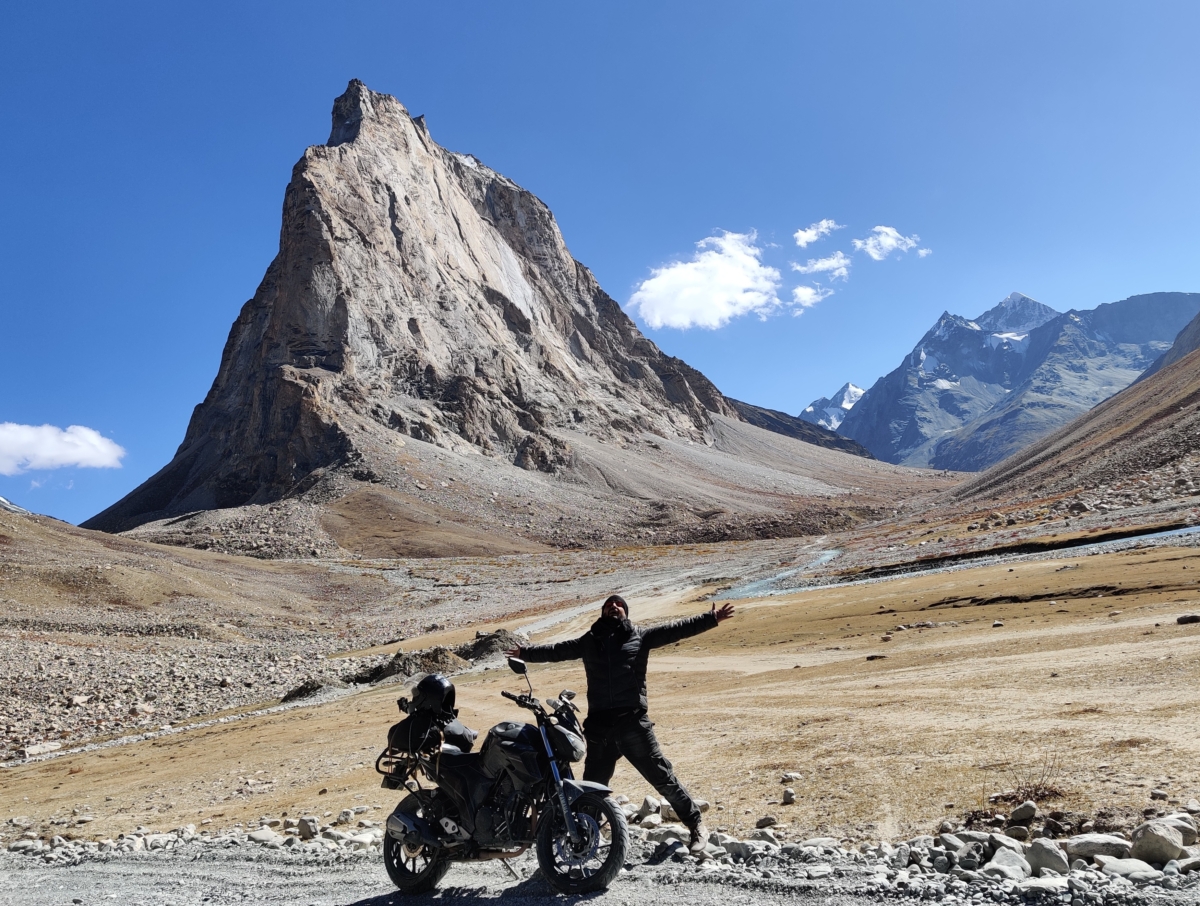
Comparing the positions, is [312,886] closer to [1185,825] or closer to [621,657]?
[621,657]

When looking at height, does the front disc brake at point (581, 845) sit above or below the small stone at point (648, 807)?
above

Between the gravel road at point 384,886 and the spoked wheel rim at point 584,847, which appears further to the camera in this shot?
the spoked wheel rim at point 584,847

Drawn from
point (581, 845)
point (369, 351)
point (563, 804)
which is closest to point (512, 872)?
point (581, 845)

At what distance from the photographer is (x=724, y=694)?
53.4 ft

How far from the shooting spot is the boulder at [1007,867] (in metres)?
5.43

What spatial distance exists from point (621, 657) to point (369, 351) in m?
139

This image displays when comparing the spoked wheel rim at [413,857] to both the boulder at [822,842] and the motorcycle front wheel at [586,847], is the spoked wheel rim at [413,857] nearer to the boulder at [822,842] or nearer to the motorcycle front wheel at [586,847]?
the motorcycle front wheel at [586,847]

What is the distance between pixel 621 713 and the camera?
7.17 m

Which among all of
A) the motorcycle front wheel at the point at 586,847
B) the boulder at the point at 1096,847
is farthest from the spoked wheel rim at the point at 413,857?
the boulder at the point at 1096,847

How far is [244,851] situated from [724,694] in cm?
988

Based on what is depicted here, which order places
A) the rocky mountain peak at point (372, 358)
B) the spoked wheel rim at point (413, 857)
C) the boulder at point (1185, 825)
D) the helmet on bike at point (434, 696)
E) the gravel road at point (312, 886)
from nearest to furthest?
the boulder at point (1185, 825)
the gravel road at point (312, 886)
the spoked wheel rim at point (413, 857)
the helmet on bike at point (434, 696)
the rocky mountain peak at point (372, 358)

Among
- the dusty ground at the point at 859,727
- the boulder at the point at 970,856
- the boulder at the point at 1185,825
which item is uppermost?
the boulder at the point at 1185,825

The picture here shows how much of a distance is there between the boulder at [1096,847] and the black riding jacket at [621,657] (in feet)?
10.2

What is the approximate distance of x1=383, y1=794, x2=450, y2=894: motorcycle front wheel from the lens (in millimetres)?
6961
